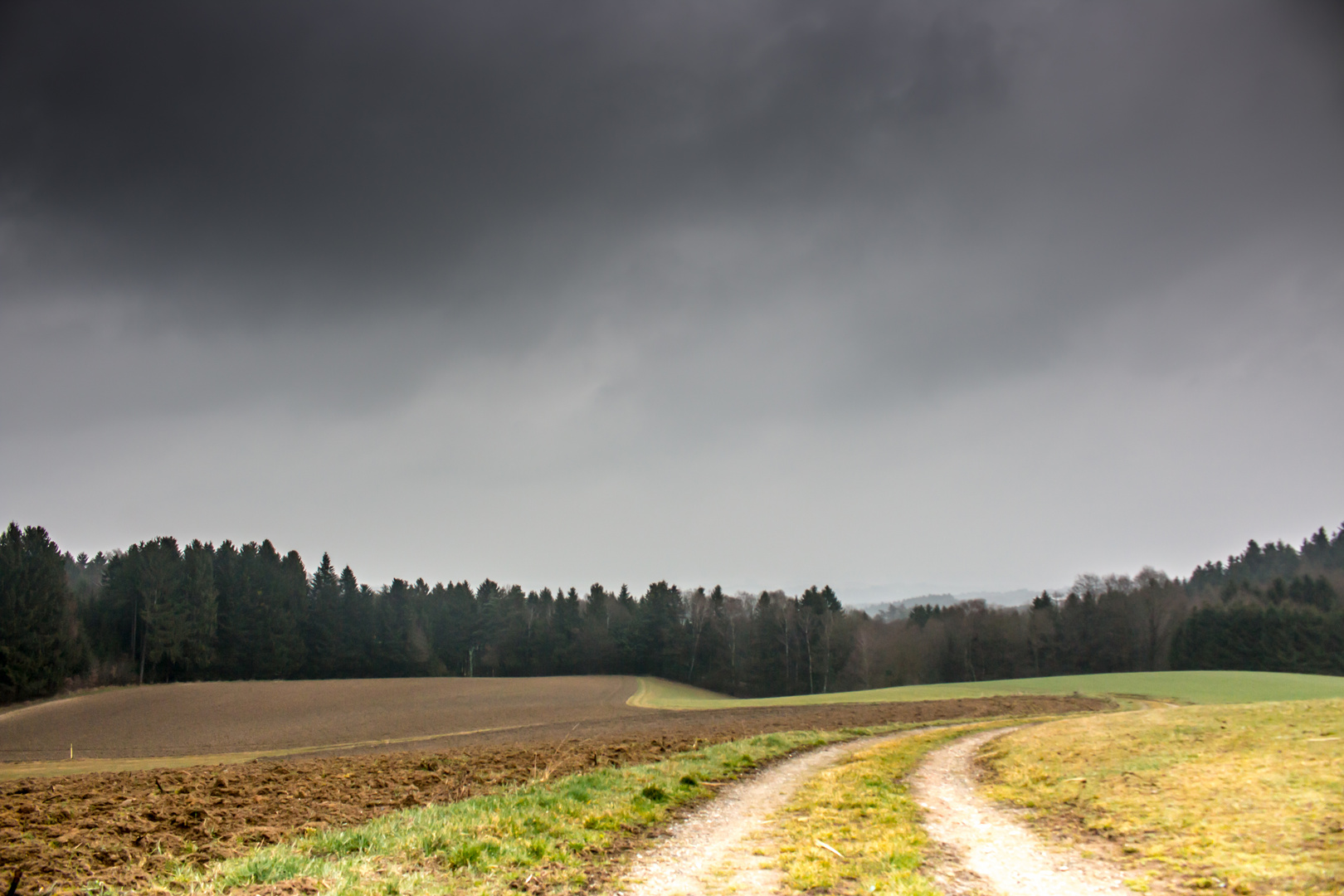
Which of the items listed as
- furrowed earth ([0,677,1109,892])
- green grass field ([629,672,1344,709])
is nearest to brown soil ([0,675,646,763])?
furrowed earth ([0,677,1109,892])

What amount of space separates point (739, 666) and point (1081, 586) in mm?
98916

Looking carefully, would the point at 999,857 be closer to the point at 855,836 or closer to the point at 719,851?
the point at 855,836

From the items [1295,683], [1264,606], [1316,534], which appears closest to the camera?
[1295,683]

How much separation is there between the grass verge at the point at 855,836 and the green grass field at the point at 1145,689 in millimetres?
35209

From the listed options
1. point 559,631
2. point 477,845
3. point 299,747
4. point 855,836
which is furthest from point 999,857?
point 559,631

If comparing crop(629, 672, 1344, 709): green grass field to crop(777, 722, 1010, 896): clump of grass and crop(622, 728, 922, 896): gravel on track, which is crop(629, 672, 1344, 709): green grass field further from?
crop(622, 728, 922, 896): gravel on track

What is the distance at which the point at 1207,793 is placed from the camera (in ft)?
39.7

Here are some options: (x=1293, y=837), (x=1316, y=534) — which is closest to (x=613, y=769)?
(x=1293, y=837)

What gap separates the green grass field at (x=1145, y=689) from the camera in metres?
41.9

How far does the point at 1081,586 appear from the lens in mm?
148000

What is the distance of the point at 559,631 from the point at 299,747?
215 feet

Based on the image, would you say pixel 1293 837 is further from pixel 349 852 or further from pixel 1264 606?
pixel 1264 606

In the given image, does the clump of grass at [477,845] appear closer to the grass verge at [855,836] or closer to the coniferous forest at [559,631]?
the grass verge at [855,836]

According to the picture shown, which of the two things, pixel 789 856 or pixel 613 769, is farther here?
pixel 613 769
